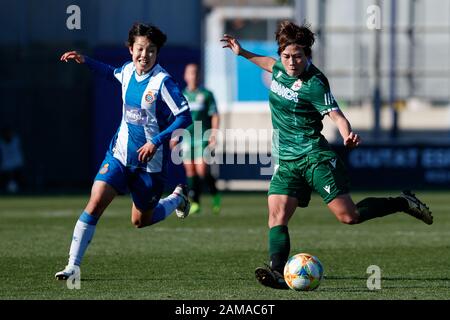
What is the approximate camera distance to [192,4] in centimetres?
2842

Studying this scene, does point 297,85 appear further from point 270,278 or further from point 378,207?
point 270,278

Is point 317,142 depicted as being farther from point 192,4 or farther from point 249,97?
point 249,97

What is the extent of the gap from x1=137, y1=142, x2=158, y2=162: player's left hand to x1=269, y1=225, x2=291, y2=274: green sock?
119 cm

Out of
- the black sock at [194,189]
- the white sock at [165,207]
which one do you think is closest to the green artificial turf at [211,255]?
the black sock at [194,189]

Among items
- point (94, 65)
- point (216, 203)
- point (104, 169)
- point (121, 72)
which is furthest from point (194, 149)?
point (104, 169)

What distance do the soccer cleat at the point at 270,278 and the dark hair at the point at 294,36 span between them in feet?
5.90

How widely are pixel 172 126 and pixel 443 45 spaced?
3199cm

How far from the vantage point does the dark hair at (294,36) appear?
904cm

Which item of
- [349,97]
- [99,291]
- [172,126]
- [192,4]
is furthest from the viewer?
[349,97]

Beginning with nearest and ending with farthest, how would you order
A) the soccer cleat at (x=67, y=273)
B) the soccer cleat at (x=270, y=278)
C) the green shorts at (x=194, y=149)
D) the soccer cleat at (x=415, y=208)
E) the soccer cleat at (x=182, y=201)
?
the soccer cleat at (x=270, y=278)
the soccer cleat at (x=67, y=273)
the soccer cleat at (x=415, y=208)
the soccer cleat at (x=182, y=201)
the green shorts at (x=194, y=149)

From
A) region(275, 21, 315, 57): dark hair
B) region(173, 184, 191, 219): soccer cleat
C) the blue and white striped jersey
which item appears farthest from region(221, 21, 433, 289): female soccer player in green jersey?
region(173, 184, 191, 219): soccer cleat

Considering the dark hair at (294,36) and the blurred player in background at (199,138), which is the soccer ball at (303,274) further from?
the blurred player in background at (199,138)

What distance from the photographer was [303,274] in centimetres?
883
